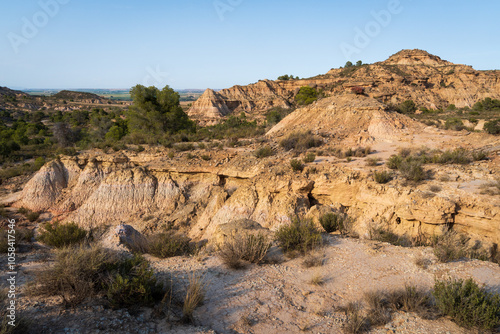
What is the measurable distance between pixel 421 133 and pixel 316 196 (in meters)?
9.48

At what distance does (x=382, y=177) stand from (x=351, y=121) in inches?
321

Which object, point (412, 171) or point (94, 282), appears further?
point (412, 171)

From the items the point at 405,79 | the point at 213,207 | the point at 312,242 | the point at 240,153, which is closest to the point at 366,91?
the point at 405,79

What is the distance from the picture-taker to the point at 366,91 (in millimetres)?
48469

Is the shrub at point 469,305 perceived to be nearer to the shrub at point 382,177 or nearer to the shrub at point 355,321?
the shrub at point 355,321

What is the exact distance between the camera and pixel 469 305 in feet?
11.7

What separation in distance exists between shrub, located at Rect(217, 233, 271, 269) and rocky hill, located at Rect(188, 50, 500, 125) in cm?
4290

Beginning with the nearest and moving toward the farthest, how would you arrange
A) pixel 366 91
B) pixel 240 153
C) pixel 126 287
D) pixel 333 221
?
pixel 126 287 < pixel 333 221 < pixel 240 153 < pixel 366 91

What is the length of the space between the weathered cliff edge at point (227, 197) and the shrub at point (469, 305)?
4776 mm

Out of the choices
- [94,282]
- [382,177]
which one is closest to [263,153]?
[382,177]

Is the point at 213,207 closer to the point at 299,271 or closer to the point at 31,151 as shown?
the point at 299,271

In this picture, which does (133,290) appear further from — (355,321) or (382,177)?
(382,177)

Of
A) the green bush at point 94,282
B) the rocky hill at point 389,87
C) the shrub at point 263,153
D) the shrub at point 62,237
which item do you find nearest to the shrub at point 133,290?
the green bush at point 94,282

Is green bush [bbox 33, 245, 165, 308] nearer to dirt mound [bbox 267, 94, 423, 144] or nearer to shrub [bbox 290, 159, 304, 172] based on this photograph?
shrub [bbox 290, 159, 304, 172]
